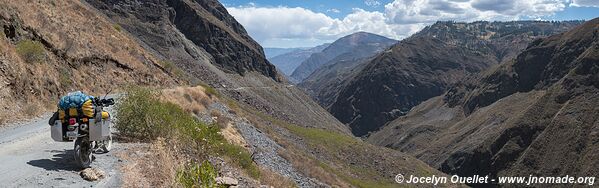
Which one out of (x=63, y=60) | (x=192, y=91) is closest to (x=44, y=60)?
(x=63, y=60)

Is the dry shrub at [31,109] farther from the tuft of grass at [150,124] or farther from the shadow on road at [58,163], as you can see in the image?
the shadow on road at [58,163]

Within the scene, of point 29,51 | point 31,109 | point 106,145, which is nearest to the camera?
point 106,145

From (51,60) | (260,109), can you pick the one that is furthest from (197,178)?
(260,109)

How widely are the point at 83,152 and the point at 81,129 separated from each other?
0.78 metres

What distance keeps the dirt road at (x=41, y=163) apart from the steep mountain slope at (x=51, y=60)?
3.84 meters

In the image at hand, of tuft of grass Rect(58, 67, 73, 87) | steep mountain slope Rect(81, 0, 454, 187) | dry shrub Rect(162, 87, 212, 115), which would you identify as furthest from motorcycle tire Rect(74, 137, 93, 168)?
steep mountain slope Rect(81, 0, 454, 187)

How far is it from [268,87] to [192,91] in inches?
4682

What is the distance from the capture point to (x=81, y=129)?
11602mm

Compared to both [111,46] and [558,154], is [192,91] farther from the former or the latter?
[558,154]

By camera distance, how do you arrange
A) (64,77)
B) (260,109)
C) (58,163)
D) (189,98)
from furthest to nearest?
(260,109), (189,98), (64,77), (58,163)

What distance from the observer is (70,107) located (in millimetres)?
11570

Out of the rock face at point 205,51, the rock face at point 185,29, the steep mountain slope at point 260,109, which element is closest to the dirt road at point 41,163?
the steep mountain slope at point 260,109

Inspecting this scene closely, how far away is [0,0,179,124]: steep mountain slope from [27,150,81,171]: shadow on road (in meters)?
7.12

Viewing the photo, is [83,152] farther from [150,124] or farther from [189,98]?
[189,98]
